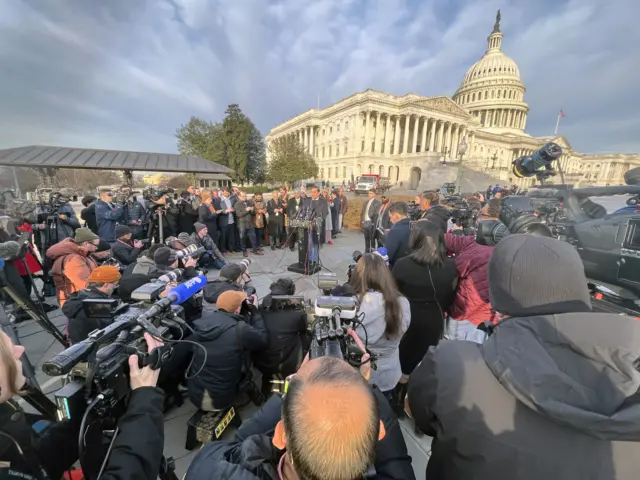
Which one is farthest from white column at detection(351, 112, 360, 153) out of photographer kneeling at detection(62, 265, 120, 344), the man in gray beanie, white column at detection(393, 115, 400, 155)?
the man in gray beanie

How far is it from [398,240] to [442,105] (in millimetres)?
61039

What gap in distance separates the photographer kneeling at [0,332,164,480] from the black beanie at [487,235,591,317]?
5.30 feet

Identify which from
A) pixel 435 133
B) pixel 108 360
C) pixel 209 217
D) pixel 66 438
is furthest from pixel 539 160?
pixel 435 133

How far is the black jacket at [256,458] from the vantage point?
2.95 feet

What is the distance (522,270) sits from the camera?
1.13m

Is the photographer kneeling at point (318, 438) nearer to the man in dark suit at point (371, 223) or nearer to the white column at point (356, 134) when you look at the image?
the man in dark suit at point (371, 223)

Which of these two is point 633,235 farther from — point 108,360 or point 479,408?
point 108,360

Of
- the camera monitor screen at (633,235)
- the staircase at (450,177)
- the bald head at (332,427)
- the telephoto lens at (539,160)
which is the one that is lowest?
the bald head at (332,427)

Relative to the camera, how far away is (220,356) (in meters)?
2.35

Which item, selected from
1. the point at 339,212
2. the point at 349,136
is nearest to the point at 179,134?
the point at 349,136

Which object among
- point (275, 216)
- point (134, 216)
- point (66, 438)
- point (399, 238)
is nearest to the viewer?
point (66, 438)

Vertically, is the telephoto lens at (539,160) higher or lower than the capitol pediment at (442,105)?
lower

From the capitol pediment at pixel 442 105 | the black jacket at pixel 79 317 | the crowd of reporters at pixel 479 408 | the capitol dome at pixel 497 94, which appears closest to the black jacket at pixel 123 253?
the black jacket at pixel 79 317

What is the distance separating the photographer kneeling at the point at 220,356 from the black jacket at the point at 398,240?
2.49 m
